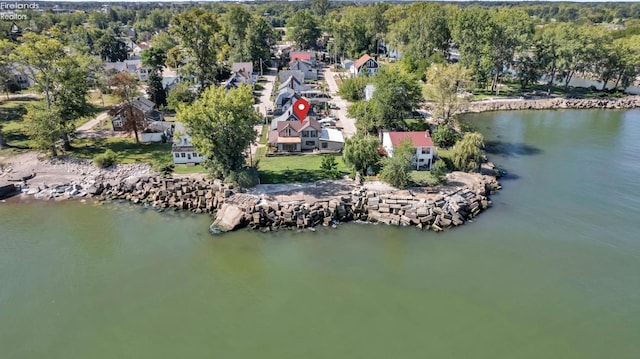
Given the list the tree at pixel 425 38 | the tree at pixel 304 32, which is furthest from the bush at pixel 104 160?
the tree at pixel 304 32

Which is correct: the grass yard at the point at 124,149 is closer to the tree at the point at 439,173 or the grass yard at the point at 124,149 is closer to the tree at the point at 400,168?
the tree at the point at 400,168

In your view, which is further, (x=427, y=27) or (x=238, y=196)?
(x=427, y=27)

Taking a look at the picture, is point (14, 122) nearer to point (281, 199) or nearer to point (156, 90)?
point (156, 90)

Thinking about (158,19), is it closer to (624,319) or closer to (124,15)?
(124,15)

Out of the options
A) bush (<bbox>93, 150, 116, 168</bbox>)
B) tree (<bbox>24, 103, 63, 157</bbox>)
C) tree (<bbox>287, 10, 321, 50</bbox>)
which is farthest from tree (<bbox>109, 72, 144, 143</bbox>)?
tree (<bbox>287, 10, 321, 50</bbox>)

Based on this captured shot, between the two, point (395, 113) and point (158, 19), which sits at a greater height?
point (158, 19)

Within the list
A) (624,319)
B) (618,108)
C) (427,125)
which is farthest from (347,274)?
(618,108)

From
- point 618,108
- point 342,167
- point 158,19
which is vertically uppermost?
point 158,19
